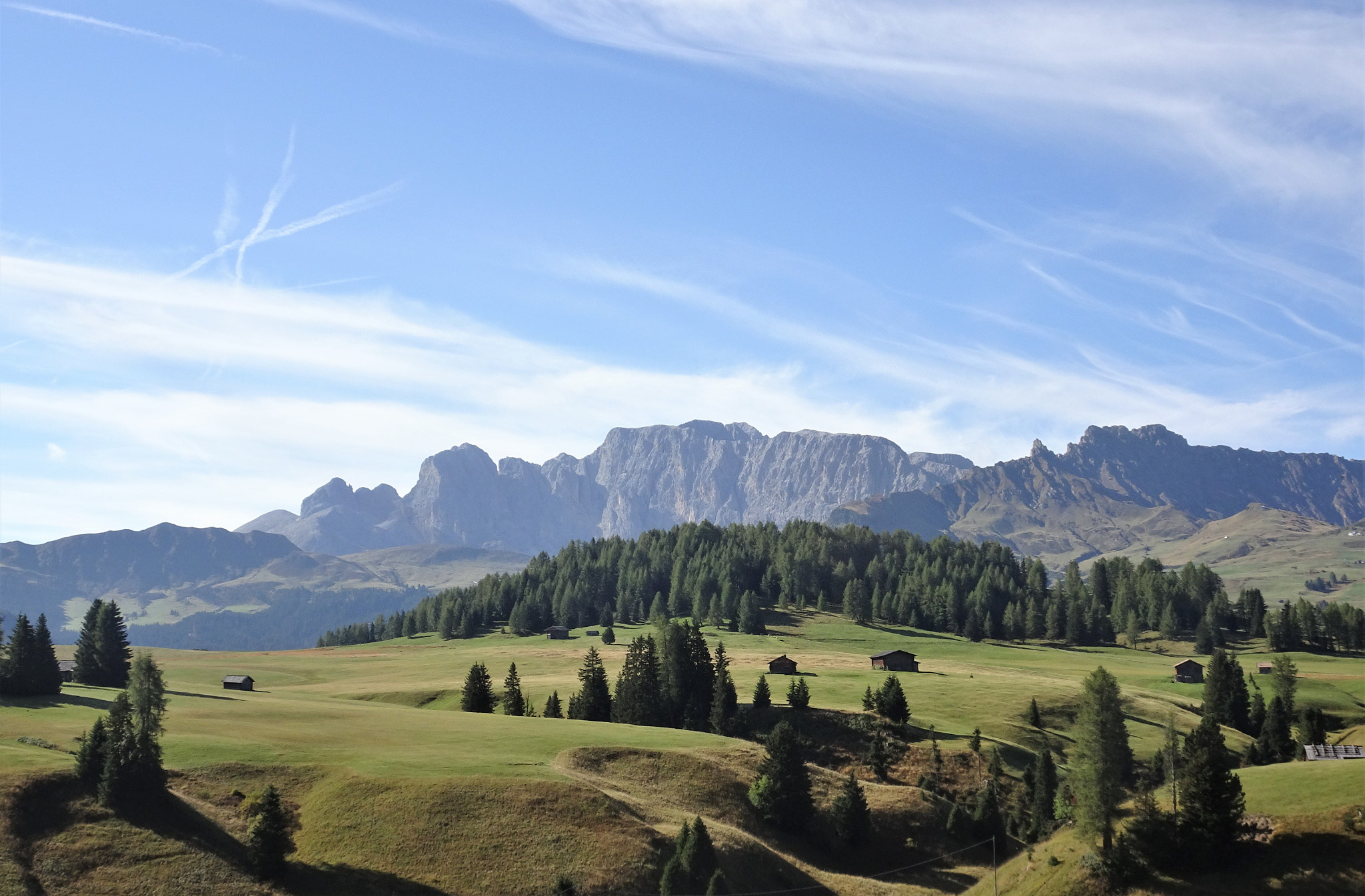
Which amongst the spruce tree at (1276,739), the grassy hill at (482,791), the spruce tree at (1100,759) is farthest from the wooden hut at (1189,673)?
the spruce tree at (1100,759)

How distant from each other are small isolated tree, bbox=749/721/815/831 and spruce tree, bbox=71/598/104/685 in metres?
80.8

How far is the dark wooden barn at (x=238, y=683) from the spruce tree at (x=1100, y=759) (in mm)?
108698

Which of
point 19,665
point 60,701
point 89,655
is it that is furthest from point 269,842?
point 89,655

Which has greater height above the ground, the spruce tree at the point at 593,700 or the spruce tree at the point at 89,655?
the spruce tree at the point at 89,655

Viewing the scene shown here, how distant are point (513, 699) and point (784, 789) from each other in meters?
41.8

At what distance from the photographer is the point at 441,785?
238 ft

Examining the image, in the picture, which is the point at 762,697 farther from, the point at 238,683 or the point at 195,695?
the point at 238,683

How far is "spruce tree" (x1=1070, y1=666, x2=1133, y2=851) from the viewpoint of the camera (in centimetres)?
5991

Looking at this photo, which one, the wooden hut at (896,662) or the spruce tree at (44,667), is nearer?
the spruce tree at (44,667)

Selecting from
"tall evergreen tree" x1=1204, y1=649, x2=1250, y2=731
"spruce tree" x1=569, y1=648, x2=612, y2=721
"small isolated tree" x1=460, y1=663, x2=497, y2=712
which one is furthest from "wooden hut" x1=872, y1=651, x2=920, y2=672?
"small isolated tree" x1=460, y1=663, x2=497, y2=712

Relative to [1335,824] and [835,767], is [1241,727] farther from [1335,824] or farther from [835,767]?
[1335,824]

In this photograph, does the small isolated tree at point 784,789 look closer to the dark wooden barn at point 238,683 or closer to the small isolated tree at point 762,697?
the small isolated tree at point 762,697

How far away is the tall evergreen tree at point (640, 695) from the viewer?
115 meters

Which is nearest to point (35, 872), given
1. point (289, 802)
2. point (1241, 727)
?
point (289, 802)
